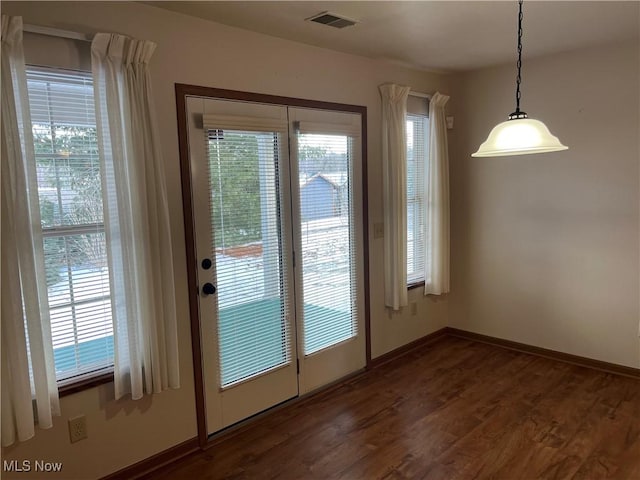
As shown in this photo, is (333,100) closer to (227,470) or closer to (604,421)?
(227,470)

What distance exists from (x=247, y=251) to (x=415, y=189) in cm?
191

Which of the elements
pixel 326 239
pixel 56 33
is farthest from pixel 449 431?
pixel 56 33

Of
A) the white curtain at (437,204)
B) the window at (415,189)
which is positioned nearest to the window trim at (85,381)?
the window at (415,189)

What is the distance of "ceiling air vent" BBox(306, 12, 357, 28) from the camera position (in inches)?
104

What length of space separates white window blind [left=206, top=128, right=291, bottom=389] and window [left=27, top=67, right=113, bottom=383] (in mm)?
680

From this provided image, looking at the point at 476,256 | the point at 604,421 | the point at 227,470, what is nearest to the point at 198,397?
the point at 227,470

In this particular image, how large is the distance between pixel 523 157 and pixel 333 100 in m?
1.81

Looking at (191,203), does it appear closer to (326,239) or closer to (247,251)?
(247,251)

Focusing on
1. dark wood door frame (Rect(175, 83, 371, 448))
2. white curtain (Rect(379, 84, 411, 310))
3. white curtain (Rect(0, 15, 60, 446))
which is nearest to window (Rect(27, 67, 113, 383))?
white curtain (Rect(0, 15, 60, 446))

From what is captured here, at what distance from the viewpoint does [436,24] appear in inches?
114

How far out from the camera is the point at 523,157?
404cm

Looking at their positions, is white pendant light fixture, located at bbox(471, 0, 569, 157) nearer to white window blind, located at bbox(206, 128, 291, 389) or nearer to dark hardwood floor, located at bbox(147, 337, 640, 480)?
white window blind, located at bbox(206, 128, 291, 389)

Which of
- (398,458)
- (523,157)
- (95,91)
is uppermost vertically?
(95,91)

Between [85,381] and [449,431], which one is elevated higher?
[85,381]
